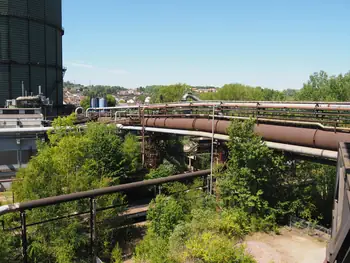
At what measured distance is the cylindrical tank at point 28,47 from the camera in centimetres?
2836

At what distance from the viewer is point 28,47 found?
29.7 meters

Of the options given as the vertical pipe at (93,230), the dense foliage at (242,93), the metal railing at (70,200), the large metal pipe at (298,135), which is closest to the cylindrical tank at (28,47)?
the metal railing at (70,200)

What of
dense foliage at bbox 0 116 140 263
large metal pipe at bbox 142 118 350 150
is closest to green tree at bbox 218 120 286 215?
large metal pipe at bbox 142 118 350 150

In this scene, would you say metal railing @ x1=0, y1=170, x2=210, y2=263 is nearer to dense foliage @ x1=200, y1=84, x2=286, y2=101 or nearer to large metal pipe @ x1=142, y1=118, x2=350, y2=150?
large metal pipe @ x1=142, y1=118, x2=350, y2=150

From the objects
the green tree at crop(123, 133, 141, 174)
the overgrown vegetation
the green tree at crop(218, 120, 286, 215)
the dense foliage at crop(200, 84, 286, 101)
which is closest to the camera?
the overgrown vegetation

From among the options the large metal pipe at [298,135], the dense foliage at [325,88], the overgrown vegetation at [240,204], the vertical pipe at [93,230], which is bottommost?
the vertical pipe at [93,230]

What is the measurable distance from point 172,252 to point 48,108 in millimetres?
27149

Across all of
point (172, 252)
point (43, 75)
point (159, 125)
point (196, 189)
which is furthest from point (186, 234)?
point (43, 75)

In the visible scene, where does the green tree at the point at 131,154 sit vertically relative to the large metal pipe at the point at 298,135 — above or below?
below

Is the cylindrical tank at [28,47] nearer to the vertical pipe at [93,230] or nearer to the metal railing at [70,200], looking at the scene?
the metal railing at [70,200]

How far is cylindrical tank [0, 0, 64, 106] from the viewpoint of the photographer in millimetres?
28359

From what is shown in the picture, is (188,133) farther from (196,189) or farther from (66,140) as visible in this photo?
(66,140)

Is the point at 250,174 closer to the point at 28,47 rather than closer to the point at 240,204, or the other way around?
the point at 240,204

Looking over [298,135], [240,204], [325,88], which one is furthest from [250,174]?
[325,88]
